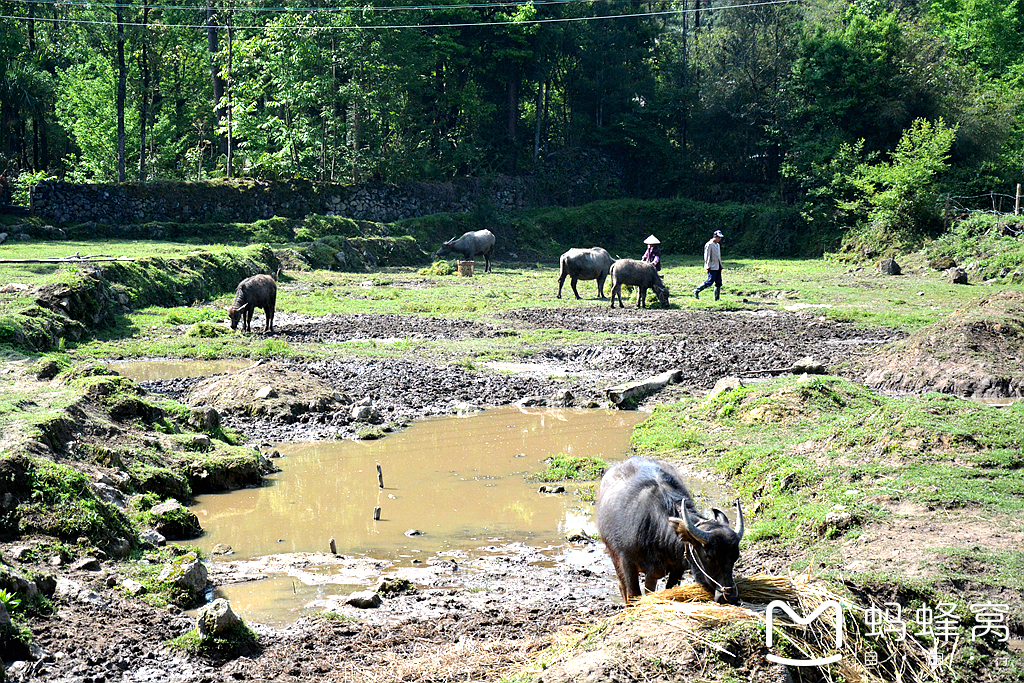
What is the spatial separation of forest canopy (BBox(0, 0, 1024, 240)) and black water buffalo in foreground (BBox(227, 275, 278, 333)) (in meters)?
18.4

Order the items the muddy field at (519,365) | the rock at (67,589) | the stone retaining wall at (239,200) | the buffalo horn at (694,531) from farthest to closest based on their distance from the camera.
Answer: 1. the stone retaining wall at (239,200)
2. the muddy field at (519,365)
3. the rock at (67,589)
4. the buffalo horn at (694,531)

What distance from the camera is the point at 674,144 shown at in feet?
153

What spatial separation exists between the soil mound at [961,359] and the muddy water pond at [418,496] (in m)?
4.22

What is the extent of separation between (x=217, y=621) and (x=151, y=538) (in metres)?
2.06

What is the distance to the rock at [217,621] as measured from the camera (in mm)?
5379

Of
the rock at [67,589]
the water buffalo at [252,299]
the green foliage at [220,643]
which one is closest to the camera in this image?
the green foliage at [220,643]

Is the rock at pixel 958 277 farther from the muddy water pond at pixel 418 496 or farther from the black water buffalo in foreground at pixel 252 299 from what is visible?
the black water buffalo in foreground at pixel 252 299

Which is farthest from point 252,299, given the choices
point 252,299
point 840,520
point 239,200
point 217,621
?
point 239,200

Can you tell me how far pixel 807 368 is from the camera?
1316cm

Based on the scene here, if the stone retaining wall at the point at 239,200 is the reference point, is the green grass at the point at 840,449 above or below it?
below

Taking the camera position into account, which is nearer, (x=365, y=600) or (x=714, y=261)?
(x=365, y=600)

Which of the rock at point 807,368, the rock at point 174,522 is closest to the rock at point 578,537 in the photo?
the rock at point 174,522

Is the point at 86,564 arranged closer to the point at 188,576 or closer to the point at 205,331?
the point at 188,576

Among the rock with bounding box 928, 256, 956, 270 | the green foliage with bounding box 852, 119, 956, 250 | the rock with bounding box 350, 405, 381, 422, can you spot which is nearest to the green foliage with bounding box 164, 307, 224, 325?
the rock with bounding box 350, 405, 381, 422
